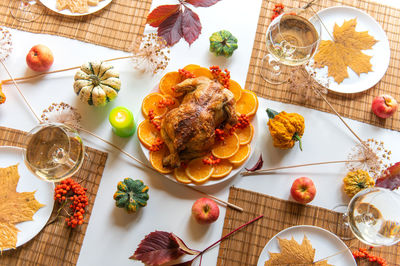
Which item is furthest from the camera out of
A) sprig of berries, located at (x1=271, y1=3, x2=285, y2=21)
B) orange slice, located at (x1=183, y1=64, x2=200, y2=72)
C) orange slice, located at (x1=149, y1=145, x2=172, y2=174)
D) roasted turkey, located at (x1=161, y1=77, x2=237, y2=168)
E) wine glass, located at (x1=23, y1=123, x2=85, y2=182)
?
sprig of berries, located at (x1=271, y1=3, x2=285, y2=21)

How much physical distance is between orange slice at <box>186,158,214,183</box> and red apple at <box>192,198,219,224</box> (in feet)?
0.34

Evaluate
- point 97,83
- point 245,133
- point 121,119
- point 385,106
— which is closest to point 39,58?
point 97,83

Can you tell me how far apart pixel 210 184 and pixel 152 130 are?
1.26 feet

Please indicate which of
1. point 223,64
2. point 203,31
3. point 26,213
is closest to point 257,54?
point 223,64

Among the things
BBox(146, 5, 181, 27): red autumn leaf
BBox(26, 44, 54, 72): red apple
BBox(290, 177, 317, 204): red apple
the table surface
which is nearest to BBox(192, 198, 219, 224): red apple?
the table surface

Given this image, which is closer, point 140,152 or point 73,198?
point 73,198

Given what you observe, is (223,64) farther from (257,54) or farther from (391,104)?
(391,104)

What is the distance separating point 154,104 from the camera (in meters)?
1.62

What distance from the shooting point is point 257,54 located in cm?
179

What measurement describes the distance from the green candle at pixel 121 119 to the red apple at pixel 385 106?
4.12 ft

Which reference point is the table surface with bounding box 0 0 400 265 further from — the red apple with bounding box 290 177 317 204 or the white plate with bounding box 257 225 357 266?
the white plate with bounding box 257 225 357 266

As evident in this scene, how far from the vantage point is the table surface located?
5.20 ft

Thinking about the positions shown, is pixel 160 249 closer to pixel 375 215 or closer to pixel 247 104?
pixel 247 104

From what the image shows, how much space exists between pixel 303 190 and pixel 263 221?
25cm
